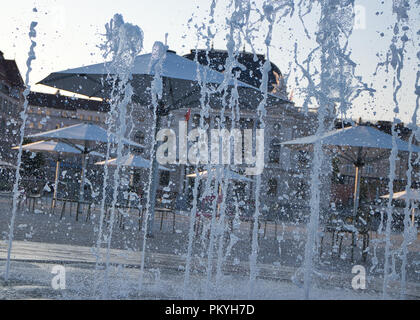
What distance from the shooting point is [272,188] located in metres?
47.6

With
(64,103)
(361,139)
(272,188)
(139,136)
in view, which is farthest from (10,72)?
(361,139)

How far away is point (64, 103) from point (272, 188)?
36301mm

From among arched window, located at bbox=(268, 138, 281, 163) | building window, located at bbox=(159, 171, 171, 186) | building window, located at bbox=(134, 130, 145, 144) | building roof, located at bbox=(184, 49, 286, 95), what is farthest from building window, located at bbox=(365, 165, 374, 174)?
building window, located at bbox=(134, 130, 145, 144)

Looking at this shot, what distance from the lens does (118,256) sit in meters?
6.25

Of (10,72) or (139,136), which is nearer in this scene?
(139,136)

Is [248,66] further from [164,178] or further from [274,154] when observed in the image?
[164,178]

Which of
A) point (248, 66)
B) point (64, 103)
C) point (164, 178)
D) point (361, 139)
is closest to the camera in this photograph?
point (361, 139)

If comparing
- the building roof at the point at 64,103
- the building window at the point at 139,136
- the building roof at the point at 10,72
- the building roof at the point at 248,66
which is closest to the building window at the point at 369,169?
the building roof at the point at 248,66

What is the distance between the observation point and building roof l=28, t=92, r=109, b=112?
72.2 m
